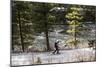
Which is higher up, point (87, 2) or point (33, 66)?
point (87, 2)

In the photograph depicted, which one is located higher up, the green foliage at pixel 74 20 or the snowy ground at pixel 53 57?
the green foliage at pixel 74 20

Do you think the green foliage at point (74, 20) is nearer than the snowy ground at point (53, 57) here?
No

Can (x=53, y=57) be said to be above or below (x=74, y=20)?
below

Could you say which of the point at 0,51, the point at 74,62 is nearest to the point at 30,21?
the point at 0,51

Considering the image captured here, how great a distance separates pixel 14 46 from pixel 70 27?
0.72 m

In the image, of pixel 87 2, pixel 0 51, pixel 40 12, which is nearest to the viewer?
pixel 0 51

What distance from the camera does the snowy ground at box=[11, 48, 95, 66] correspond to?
2086 mm

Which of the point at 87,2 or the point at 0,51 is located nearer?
the point at 0,51

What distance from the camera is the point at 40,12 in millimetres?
2168

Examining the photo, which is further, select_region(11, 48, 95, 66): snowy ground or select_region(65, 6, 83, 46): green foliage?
select_region(65, 6, 83, 46): green foliage

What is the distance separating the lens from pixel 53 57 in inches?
86.7

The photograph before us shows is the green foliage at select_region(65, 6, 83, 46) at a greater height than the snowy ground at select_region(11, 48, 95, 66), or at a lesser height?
greater

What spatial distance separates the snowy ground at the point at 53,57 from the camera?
2.09 metres

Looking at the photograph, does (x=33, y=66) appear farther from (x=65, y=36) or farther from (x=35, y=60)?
(x=65, y=36)
